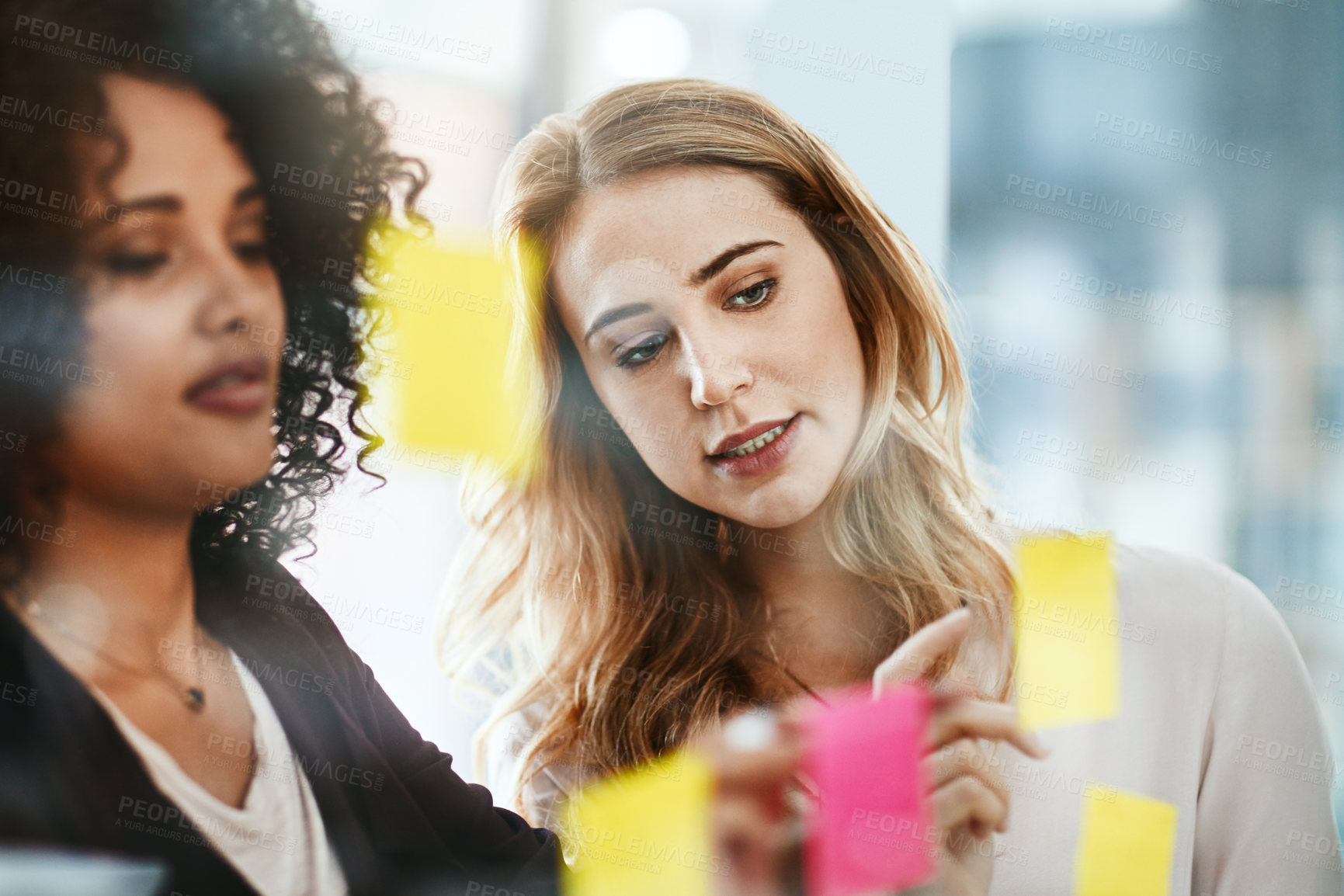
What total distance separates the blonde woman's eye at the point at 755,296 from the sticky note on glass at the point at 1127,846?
0.57 m

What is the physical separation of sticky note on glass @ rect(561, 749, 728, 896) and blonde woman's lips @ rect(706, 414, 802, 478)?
28cm

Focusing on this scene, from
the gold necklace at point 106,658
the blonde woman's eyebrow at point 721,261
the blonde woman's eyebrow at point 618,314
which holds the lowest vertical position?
the gold necklace at point 106,658

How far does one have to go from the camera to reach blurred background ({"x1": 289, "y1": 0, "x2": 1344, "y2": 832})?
938mm

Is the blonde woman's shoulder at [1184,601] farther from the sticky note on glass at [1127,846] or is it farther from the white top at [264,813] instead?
the white top at [264,813]

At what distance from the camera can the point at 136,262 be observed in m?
0.86

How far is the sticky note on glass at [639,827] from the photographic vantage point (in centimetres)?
90

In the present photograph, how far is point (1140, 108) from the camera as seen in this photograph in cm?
99

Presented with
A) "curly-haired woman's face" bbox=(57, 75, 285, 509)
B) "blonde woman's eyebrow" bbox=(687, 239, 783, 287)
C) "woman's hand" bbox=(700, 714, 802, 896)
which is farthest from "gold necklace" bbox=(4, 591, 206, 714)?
"blonde woman's eyebrow" bbox=(687, 239, 783, 287)

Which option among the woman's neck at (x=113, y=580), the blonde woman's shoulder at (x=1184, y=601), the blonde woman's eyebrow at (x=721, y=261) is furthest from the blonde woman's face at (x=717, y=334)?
the woman's neck at (x=113, y=580)

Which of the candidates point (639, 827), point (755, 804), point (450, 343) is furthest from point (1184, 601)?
point (450, 343)

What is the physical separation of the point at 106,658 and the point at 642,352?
0.56 m

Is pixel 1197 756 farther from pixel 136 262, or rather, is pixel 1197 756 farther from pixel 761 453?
pixel 136 262

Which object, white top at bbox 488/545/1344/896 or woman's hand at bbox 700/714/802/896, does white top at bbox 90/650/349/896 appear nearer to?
white top at bbox 488/545/1344/896

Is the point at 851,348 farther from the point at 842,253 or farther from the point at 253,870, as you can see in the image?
the point at 253,870
